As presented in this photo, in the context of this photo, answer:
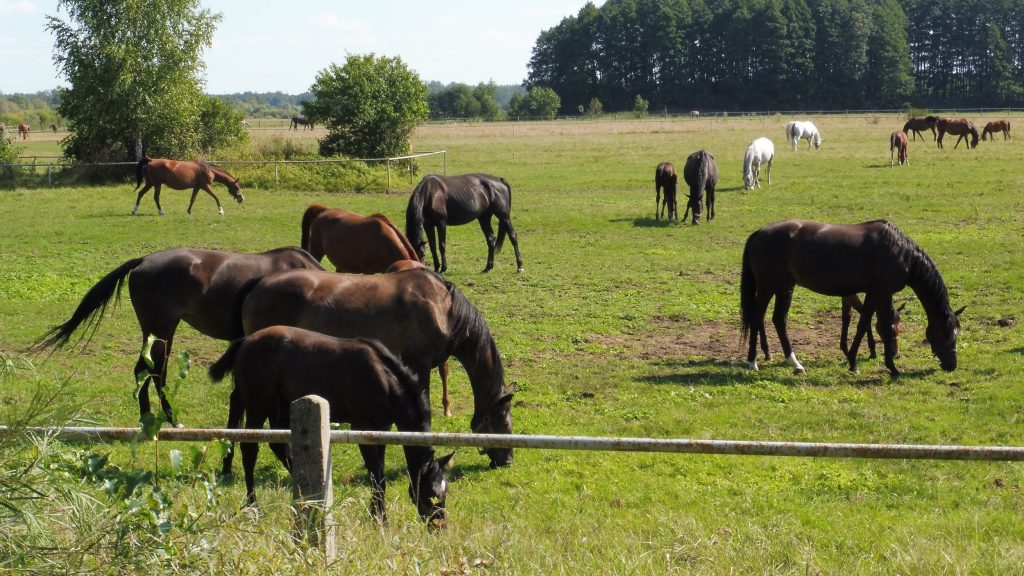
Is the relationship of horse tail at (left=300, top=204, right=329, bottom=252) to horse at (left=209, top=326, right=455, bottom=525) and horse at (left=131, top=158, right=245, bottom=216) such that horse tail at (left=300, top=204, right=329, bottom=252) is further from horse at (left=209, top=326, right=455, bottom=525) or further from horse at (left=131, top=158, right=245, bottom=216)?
horse at (left=131, top=158, right=245, bottom=216)

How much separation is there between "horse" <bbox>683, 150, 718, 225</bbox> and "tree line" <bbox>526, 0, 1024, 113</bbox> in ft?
256

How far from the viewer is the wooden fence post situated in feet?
13.1

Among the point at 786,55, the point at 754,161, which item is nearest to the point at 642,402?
the point at 754,161

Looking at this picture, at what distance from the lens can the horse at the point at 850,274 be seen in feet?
31.7

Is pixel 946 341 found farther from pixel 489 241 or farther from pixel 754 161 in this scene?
pixel 754 161

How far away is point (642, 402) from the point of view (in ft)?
28.6

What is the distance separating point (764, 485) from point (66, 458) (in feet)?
15.3

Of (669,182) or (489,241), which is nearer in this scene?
(489,241)

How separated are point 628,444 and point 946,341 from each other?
22.2ft

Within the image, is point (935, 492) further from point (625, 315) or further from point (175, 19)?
point (175, 19)

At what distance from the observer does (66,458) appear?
3830mm

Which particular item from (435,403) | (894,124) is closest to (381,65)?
(435,403)

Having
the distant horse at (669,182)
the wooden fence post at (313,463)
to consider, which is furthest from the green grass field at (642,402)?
the distant horse at (669,182)

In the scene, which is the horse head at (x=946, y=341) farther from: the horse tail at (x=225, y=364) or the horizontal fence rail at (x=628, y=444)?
the horse tail at (x=225, y=364)
